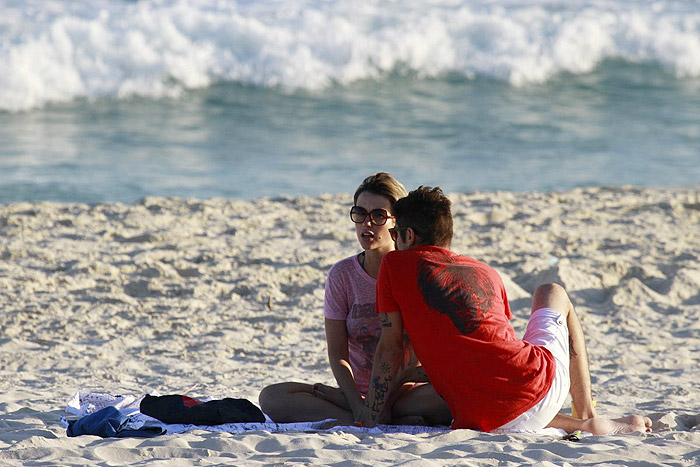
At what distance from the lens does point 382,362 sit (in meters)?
3.27

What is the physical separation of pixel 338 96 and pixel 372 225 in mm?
11128

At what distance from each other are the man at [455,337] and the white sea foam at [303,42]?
11258 mm

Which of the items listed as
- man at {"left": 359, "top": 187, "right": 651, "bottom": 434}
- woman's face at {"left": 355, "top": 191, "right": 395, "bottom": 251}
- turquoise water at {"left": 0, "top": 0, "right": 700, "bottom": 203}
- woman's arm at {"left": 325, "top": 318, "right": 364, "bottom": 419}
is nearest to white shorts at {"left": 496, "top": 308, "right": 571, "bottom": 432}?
man at {"left": 359, "top": 187, "right": 651, "bottom": 434}

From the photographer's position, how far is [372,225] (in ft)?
11.3

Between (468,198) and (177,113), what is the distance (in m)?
6.36

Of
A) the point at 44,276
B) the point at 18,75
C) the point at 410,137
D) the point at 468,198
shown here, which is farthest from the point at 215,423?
the point at 18,75

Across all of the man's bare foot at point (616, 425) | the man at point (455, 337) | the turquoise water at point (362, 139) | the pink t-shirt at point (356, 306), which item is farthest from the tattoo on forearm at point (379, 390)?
the turquoise water at point (362, 139)

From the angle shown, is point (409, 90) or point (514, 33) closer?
point (409, 90)

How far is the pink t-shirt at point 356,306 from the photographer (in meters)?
3.54

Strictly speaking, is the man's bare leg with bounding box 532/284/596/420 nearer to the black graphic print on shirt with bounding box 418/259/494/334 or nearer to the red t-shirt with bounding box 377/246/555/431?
the red t-shirt with bounding box 377/246/555/431

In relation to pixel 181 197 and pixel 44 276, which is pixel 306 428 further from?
pixel 181 197

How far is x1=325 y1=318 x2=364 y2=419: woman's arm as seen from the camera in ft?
11.4

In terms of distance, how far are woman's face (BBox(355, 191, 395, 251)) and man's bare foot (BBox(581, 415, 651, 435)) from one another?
41.8 inches

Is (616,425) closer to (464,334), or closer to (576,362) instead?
(576,362)
